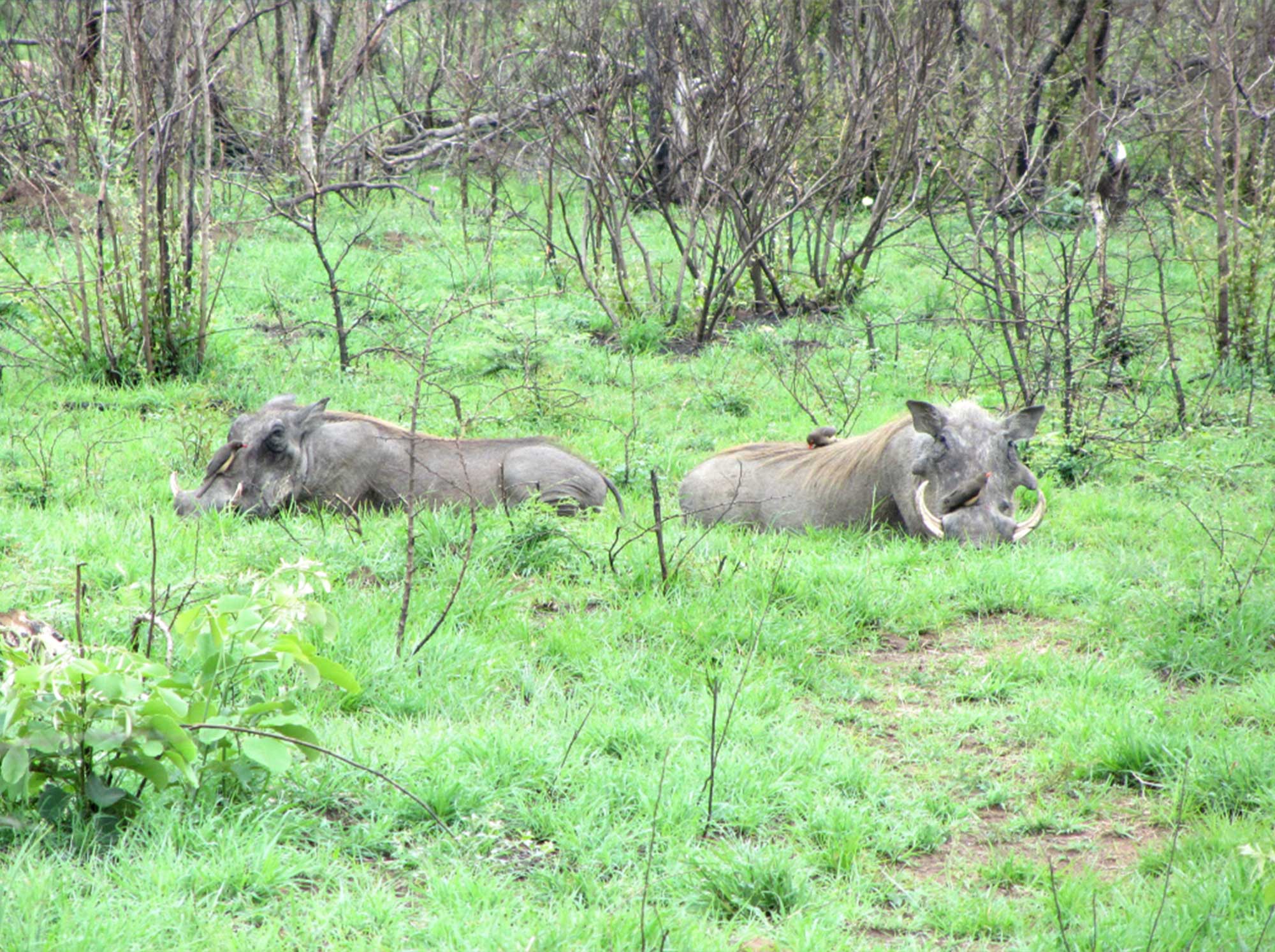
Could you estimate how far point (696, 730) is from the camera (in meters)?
3.60

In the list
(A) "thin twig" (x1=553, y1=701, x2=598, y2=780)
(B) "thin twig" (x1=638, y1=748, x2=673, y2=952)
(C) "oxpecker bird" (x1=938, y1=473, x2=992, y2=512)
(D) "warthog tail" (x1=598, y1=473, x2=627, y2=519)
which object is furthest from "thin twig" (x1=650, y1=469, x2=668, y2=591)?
(C) "oxpecker bird" (x1=938, y1=473, x2=992, y2=512)

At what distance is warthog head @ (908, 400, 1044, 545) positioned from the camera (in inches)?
221

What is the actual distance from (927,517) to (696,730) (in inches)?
93.5

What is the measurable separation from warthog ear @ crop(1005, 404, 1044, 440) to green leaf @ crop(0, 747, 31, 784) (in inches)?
180

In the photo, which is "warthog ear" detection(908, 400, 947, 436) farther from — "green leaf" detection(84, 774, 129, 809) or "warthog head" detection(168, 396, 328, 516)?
"green leaf" detection(84, 774, 129, 809)

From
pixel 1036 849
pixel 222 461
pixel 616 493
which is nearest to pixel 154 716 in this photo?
pixel 1036 849

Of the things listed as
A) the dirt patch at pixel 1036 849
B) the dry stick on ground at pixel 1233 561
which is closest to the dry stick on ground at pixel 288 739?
the dirt patch at pixel 1036 849

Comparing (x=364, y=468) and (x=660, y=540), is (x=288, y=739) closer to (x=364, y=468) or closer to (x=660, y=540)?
(x=660, y=540)

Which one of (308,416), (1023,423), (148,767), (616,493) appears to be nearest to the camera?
(148,767)

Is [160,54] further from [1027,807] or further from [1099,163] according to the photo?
[1099,163]

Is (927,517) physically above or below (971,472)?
below

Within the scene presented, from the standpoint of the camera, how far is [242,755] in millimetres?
2961

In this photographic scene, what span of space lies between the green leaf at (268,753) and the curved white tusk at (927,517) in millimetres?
3517

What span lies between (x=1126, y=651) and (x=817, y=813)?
5.62ft
